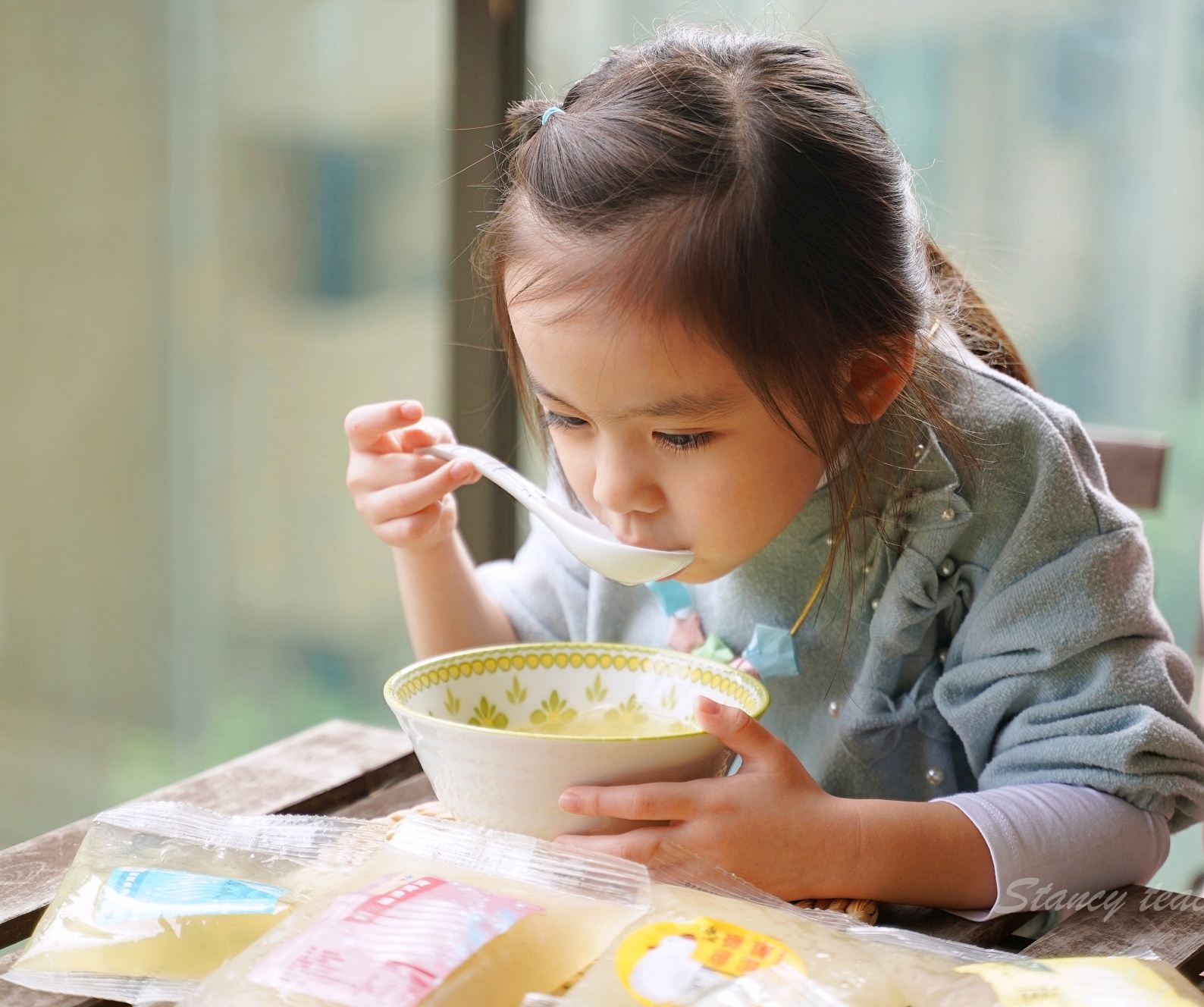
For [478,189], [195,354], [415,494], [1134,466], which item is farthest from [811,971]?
[195,354]

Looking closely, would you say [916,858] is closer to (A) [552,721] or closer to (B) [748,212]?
(A) [552,721]

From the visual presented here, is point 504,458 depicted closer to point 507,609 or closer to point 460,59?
point 460,59

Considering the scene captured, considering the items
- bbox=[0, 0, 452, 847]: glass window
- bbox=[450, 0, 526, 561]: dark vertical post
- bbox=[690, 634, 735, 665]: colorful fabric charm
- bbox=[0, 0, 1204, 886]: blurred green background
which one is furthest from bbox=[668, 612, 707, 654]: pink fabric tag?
bbox=[0, 0, 452, 847]: glass window

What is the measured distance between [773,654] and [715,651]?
0.05m

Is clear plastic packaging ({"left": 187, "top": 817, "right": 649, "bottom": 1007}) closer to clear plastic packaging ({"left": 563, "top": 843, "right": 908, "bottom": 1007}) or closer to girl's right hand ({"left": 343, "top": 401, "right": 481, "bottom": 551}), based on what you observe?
clear plastic packaging ({"left": 563, "top": 843, "right": 908, "bottom": 1007})

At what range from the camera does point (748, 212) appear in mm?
690

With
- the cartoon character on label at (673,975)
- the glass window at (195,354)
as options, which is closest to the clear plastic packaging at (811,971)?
the cartoon character on label at (673,975)

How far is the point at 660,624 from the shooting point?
99 centimetres

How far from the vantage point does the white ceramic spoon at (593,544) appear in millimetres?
769

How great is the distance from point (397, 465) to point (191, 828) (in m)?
0.33

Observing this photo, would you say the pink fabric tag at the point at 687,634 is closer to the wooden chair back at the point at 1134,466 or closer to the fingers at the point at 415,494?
the fingers at the point at 415,494

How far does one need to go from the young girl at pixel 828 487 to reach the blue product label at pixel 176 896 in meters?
0.15

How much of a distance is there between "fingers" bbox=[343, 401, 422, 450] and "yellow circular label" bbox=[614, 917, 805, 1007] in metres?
0.46

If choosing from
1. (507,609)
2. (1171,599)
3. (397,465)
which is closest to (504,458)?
(507,609)
